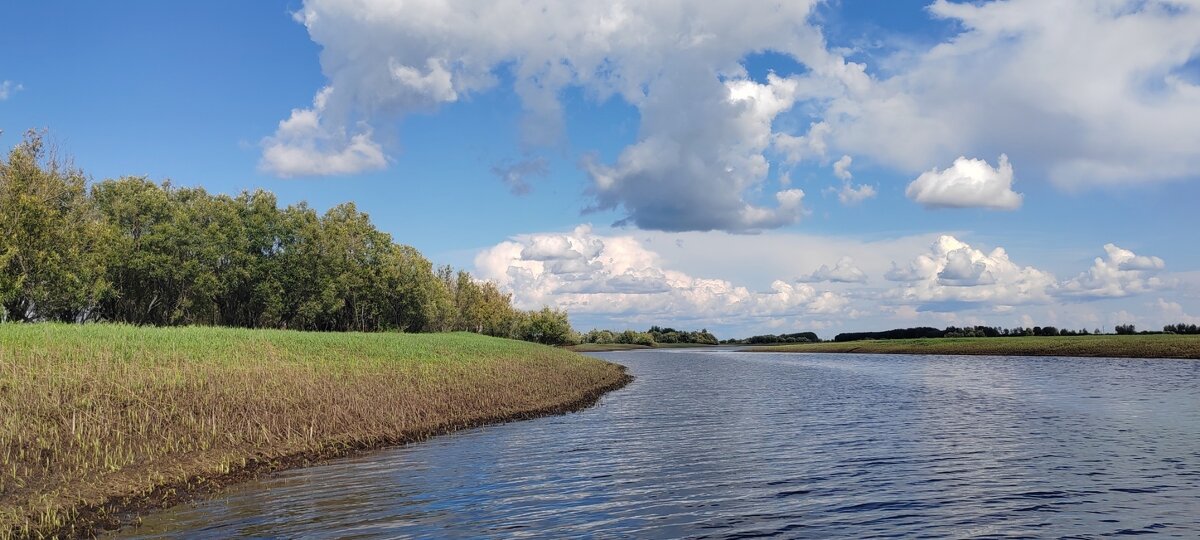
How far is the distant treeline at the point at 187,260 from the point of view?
5791 centimetres

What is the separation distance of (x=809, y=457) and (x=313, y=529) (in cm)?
1532

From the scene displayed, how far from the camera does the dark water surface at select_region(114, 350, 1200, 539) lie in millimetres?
14484

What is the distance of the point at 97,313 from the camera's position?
266ft

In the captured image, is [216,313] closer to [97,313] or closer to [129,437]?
[97,313]

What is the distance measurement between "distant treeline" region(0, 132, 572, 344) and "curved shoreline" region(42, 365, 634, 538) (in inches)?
1858

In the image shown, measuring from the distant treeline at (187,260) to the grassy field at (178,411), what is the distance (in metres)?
34.4

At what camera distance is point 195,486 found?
17.6 metres

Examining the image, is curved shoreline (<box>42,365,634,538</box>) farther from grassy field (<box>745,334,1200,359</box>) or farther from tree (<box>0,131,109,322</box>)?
grassy field (<box>745,334,1200,359</box>)

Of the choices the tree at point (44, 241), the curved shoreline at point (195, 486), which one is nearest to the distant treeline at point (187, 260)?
the tree at point (44, 241)

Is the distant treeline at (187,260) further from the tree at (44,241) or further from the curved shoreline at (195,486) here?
the curved shoreline at (195,486)

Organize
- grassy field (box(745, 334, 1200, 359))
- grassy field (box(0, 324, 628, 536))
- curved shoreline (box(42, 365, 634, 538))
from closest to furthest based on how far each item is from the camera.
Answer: curved shoreline (box(42, 365, 634, 538)) → grassy field (box(0, 324, 628, 536)) → grassy field (box(745, 334, 1200, 359))

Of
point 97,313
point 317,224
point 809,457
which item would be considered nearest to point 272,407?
point 809,457

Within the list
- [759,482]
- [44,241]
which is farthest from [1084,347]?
[44,241]

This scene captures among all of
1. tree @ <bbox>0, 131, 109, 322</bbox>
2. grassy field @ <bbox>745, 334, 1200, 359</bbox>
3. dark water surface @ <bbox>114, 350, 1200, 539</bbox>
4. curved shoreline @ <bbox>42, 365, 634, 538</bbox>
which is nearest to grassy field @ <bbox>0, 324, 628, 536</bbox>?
curved shoreline @ <bbox>42, 365, 634, 538</bbox>
